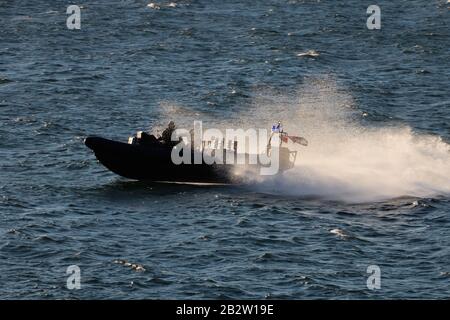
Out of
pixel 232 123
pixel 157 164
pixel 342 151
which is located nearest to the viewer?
pixel 157 164

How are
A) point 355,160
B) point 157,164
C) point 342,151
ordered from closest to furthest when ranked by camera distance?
1. point 157,164
2. point 355,160
3. point 342,151

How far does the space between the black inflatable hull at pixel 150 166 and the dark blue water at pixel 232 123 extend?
0.78m

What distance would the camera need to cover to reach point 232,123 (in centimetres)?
7300

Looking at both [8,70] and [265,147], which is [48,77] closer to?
[8,70]

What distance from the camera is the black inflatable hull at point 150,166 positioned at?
58312 millimetres

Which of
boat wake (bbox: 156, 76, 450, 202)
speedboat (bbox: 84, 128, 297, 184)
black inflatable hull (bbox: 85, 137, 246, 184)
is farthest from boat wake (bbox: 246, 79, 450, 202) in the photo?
black inflatable hull (bbox: 85, 137, 246, 184)

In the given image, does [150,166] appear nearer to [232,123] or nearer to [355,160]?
[355,160]

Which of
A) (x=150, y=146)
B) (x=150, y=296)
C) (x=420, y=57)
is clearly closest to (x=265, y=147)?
(x=150, y=146)

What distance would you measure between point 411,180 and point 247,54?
35.5 meters

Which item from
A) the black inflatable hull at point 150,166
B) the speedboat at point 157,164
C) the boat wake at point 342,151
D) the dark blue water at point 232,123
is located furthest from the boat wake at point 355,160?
the black inflatable hull at point 150,166

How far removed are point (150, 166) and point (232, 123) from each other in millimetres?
15240

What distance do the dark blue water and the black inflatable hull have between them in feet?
2.55

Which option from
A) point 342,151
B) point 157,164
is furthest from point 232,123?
point 157,164

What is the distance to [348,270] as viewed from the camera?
48344mm
